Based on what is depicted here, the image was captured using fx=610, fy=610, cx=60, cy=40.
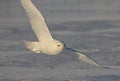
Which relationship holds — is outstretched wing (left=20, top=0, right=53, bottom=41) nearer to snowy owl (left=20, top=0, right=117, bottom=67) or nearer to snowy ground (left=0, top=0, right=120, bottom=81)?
snowy owl (left=20, top=0, right=117, bottom=67)

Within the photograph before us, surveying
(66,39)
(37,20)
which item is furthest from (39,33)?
(66,39)

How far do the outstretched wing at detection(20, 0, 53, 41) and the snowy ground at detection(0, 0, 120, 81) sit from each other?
50cm

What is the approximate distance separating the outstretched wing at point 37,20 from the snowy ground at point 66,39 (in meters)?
0.50

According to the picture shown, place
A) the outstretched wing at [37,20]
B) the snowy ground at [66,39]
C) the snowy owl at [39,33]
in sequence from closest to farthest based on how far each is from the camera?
the snowy owl at [39,33]
the outstretched wing at [37,20]
the snowy ground at [66,39]

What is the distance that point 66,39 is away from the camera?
16.7 meters

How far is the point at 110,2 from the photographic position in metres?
24.7

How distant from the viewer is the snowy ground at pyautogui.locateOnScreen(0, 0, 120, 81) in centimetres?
1306

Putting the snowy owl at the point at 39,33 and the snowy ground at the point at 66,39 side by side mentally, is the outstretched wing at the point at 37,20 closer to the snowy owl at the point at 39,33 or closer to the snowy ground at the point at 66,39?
the snowy owl at the point at 39,33

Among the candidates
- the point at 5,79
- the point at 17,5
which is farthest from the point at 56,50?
the point at 17,5

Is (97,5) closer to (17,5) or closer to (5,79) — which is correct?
(17,5)

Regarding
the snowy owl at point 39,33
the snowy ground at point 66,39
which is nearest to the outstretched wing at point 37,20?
the snowy owl at point 39,33

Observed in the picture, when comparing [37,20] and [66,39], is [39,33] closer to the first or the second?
[37,20]

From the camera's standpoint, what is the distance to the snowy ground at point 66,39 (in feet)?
42.9

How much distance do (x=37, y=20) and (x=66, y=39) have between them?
4904 mm
